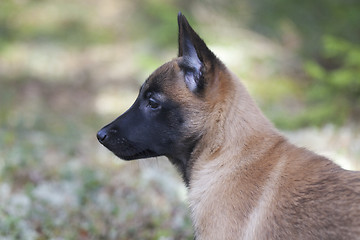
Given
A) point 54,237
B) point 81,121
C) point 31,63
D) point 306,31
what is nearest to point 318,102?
point 306,31

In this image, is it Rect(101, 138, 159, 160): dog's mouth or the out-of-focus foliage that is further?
the out-of-focus foliage

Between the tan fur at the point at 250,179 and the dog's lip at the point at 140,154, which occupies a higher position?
the tan fur at the point at 250,179

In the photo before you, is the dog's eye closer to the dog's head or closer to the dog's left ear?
the dog's head

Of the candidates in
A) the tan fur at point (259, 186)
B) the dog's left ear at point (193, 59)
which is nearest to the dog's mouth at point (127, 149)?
the tan fur at point (259, 186)

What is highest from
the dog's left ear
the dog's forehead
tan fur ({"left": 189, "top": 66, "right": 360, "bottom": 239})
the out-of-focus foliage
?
the out-of-focus foliage

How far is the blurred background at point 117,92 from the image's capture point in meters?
5.82

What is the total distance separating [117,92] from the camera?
563 inches

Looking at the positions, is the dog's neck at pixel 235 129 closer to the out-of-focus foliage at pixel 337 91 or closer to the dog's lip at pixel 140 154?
the dog's lip at pixel 140 154

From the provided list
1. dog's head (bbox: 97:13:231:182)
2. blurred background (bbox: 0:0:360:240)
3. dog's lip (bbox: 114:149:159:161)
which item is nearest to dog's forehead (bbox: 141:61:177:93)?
dog's head (bbox: 97:13:231:182)

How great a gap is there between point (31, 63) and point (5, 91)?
299cm

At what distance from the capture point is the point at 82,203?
6004mm

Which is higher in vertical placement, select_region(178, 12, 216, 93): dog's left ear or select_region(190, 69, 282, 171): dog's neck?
select_region(178, 12, 216, 93): dog's left ear

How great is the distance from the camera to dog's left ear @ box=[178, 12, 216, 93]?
3805 millimetres

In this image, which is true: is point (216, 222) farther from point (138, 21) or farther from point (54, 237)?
point (138, 21)
